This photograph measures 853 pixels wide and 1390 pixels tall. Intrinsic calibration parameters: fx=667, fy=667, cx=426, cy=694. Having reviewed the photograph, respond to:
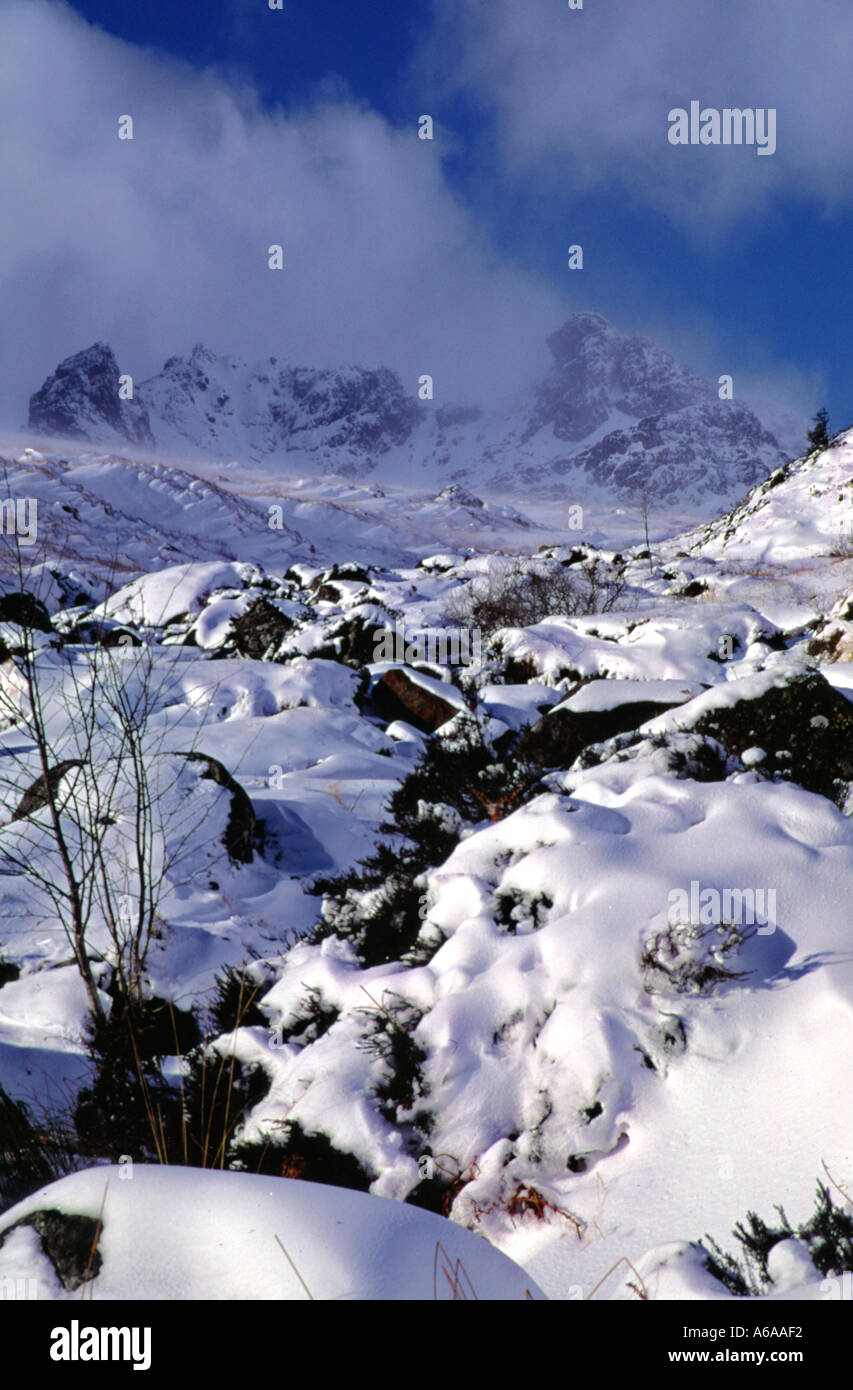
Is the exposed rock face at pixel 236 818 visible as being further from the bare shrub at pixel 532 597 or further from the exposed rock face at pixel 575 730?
the bare shrub at pixel 532 597

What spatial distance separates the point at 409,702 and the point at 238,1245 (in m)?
8.21

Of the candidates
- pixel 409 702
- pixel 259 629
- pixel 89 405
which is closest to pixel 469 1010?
pixel 409 702

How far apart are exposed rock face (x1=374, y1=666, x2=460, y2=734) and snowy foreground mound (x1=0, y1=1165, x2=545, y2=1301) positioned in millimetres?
7346

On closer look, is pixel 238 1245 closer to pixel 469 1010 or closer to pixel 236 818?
pixel 469 1010

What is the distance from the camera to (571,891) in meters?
2.90

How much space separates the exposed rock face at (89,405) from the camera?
6796 inches

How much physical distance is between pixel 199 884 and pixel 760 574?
59.0 feet

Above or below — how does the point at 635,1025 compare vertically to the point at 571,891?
below

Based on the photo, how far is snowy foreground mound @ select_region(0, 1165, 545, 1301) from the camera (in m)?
1.42

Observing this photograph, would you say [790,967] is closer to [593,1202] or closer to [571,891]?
[571,891]

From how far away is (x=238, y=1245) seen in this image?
57.9 inches

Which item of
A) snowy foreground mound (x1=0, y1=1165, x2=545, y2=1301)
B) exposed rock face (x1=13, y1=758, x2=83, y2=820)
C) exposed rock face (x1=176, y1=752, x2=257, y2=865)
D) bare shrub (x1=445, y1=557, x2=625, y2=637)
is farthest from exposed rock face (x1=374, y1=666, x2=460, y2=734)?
snowy foreground mound (x1=0, y1=1165, x2=545, y2=1301)

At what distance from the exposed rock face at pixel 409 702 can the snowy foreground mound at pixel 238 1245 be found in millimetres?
7346
